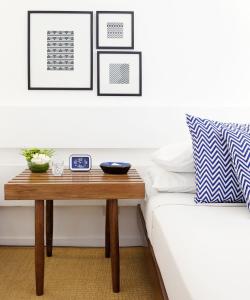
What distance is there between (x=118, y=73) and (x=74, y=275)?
1318 mm

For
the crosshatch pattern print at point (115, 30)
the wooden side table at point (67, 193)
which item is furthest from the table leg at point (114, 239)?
the crosshatch pattern print at point (115, 30)

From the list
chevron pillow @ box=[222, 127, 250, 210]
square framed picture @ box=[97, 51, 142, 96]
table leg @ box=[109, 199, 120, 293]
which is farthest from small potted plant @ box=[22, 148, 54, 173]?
chevron pillow @ box=[222, 127, 250, 210]

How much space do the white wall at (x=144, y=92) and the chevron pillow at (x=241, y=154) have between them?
0.80 metres

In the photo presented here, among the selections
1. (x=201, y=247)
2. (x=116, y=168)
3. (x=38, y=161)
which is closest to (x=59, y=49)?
(x=38, y=161)

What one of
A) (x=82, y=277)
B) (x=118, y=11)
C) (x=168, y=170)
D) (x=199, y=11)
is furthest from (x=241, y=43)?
(x=82, y=277)

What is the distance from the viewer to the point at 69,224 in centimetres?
262

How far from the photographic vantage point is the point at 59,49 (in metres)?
2.52

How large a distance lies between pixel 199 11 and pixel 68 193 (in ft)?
5.14

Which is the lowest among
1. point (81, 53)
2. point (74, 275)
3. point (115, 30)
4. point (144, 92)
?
point (74, 275)

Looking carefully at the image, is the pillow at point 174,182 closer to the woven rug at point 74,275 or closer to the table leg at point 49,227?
the woven rug at point 74,275

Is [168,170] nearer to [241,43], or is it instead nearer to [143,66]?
[143,66]

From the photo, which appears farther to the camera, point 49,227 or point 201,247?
point 49,227

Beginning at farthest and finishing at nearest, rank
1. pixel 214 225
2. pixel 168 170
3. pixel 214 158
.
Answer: pixel 168 170
pixel 214 158
pixel 214 225

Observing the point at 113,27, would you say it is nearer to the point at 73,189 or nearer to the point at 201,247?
the point at 73,189
